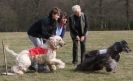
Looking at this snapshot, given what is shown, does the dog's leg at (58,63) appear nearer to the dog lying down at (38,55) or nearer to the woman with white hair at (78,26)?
the dog lying down at (38,55)

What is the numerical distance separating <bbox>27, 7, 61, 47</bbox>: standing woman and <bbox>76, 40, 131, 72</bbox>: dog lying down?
4.03ft

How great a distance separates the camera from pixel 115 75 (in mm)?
11414

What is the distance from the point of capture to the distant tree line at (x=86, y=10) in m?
62.9

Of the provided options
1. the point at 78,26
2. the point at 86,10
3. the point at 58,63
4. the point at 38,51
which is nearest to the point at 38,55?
the point at 38,51

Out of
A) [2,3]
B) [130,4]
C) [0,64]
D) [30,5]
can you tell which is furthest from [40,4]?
[0,64]

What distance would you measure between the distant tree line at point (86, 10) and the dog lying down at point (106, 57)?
50.3 meters

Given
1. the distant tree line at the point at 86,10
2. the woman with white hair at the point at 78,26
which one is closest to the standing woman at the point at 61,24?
the woman with white hair at the point at 78,26

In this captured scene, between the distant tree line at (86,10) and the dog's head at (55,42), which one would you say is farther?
the distant tree line at (86,10)

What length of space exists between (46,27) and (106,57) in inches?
72.0

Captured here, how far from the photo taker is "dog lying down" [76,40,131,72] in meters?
11.5

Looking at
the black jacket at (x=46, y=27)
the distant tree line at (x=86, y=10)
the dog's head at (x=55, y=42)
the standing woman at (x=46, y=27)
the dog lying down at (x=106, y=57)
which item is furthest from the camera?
the distant tree line at (x=86, y=10)

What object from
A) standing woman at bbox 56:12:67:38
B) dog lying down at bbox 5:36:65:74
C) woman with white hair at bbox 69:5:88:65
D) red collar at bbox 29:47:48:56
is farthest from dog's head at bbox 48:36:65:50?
woman with white hair at bbox 69:5:88:65

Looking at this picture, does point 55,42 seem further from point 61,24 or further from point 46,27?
point 61,24

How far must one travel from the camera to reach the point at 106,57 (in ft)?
37.7
